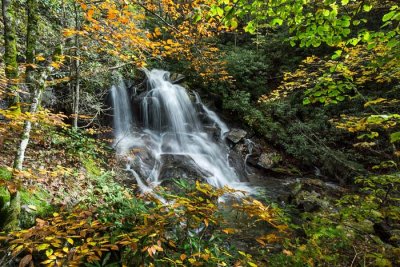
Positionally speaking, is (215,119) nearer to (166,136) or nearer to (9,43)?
(166,136)

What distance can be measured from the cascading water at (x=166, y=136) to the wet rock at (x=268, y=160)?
68.3 inches

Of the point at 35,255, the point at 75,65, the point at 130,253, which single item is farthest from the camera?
the point at 75,65

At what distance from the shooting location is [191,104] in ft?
45.0

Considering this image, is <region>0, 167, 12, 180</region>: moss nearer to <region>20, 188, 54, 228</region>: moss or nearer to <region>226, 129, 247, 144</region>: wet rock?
<region>20, 188, 54, 228</region>: moss

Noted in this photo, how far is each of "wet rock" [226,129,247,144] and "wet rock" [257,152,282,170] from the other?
139cm

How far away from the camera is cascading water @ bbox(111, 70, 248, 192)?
9.14 metres

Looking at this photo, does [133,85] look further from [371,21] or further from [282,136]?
[371,21]

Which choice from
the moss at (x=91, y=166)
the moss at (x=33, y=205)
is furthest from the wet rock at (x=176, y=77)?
the moss at (x=33, y=205)

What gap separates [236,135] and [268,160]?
2038 millimetres

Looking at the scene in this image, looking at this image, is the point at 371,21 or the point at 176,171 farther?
the point at 371,21

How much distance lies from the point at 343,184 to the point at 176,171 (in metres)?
7.23

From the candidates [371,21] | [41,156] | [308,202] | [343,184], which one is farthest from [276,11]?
[371,21]

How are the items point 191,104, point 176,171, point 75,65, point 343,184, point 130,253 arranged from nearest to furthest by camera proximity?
point 130,253 < point 75,65 < point 176,171 < point 343,184 < point 191,104

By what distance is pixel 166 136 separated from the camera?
1175cm
